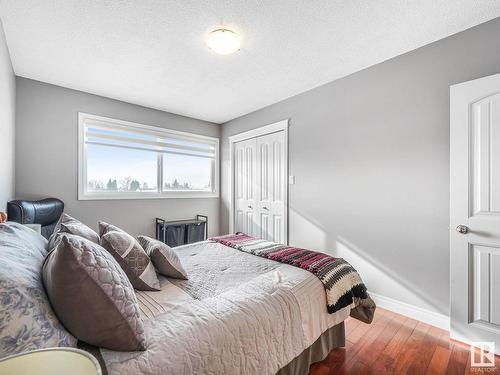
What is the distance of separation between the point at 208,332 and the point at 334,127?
8.82 ft

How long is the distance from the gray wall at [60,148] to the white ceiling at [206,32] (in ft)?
0.76

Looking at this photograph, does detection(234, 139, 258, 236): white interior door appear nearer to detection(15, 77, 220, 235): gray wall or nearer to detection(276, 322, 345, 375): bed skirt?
detection(15, 77, 220, 235): gray wall

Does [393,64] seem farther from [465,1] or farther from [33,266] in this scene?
[33,266]

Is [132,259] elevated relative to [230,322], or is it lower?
elevated

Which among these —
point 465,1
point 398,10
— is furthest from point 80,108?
point 465,1

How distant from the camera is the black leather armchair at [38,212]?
2.35 m

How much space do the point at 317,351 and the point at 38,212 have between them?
2997mm

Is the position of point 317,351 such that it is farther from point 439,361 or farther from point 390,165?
point 390,165

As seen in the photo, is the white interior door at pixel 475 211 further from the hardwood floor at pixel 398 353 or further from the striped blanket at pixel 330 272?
the striped blanket at pixel 330 272

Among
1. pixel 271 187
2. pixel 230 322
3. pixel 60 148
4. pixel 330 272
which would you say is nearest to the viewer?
pixel 230 322

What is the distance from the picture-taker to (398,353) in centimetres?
183

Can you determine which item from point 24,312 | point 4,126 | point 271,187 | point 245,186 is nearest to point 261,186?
point 271,187

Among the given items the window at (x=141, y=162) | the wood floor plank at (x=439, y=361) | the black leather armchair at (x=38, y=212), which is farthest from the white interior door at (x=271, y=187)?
the black leather armchair at (x=38, y=212)

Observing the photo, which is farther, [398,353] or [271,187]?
[271,187]
